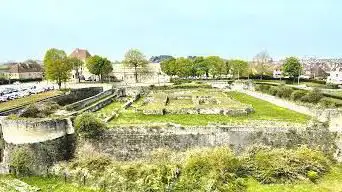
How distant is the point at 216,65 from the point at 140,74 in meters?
12.9

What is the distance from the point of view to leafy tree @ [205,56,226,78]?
68188mm

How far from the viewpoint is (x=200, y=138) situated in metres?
21.8

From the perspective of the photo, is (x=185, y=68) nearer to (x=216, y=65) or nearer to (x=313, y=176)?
(x=216, y=65)

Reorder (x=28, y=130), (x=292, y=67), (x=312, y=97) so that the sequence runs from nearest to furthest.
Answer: (x=28, y=130)
(x=312, y=97)
(x=292, y=67)

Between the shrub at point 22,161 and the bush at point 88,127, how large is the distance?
9.69 feet

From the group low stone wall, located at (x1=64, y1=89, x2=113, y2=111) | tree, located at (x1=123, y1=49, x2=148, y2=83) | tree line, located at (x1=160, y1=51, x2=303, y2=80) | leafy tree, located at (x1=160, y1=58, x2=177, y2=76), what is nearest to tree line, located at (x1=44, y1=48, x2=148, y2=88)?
tree, located at (x1=123, y1=49, x2=148, y2=83)

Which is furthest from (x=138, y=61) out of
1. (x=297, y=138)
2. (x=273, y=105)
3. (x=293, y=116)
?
(x=297, y=138)

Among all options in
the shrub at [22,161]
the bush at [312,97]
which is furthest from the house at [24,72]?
the shrub at [22,161]

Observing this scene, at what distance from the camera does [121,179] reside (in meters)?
17.8

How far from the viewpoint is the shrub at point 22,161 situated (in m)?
19.2

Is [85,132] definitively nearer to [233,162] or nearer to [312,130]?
[233,162]

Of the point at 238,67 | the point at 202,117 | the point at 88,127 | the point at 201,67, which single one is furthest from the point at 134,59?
the point at 88,127

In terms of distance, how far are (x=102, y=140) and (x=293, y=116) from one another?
12199mm

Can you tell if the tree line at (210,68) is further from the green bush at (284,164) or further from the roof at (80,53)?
the green bush at (284,164)
